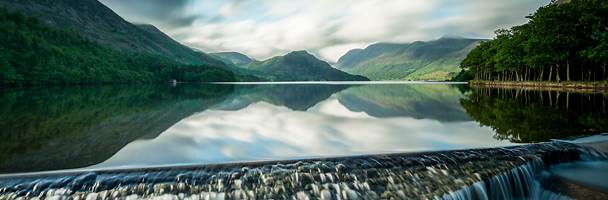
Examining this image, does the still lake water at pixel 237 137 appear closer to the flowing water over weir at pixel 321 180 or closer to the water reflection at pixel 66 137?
the water reflection at pixel 66 137

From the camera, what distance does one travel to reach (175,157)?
35.8ft

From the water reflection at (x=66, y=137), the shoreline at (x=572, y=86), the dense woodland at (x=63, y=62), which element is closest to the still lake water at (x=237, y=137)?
the water reflection at (x=66, y=137)

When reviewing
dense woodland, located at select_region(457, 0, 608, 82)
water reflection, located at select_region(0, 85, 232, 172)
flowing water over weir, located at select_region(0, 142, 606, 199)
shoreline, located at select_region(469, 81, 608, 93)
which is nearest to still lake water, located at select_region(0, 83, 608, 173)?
water reflection, located at select_region(0, 85, 232, 172)

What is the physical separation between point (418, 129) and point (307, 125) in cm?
530

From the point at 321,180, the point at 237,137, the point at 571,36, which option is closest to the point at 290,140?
the point at 237,137

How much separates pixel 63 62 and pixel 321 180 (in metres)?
134

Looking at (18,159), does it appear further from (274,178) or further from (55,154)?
(274,178)

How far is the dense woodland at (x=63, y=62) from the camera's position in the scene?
92.9 meters

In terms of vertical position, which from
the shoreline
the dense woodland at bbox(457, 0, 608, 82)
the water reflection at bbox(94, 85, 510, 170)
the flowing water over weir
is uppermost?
the dense woodland at bbox(457, 0, 608, 82)

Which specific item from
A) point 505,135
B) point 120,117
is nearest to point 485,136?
point 505,135

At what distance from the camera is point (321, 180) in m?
8.22

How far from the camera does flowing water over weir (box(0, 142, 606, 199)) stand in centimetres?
753

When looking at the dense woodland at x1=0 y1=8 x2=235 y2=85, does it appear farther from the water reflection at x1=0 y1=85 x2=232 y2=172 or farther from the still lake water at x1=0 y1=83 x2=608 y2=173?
the still lake water at x1=0 y1=83 x2=608 y2=173

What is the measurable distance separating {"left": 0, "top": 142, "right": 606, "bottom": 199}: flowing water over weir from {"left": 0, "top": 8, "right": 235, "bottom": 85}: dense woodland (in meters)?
→ 94.7
